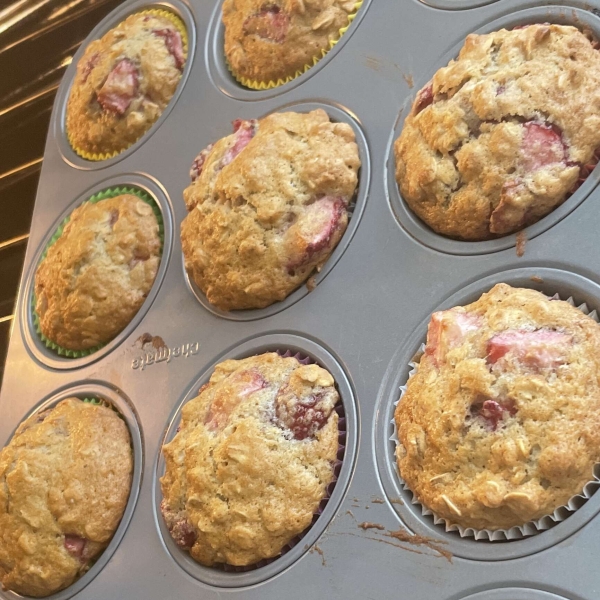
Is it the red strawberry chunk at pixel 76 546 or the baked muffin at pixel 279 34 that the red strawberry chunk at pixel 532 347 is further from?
the red strawberry chunk at pixel 76 546

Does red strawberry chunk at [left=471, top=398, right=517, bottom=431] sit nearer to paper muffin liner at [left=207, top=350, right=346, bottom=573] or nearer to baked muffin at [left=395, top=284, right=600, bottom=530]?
baked muffin at [left=395, top=284, right=600, bottom=530]

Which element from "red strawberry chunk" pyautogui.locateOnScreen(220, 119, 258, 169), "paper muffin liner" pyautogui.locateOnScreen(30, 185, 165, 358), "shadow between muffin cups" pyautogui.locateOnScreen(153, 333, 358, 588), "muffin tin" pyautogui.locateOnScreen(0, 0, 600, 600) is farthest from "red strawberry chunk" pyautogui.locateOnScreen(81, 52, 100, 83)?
"shadow between muffin cups" pyautogui.locateOnScreen(153, 333, 358, 588)

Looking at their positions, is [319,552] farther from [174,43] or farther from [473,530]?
[174,43]

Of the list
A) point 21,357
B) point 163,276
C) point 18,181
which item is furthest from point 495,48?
point 18,181

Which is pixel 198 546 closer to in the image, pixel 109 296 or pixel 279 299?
pixel 279 299

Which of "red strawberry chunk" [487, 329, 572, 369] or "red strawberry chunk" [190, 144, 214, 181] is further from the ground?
"red strawberry chunk" [190, 144, 214, 181]

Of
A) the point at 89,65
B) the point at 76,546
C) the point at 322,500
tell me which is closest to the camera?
the point at 322,500

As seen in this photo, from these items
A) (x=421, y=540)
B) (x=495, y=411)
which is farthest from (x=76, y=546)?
(x=495, y=411)
